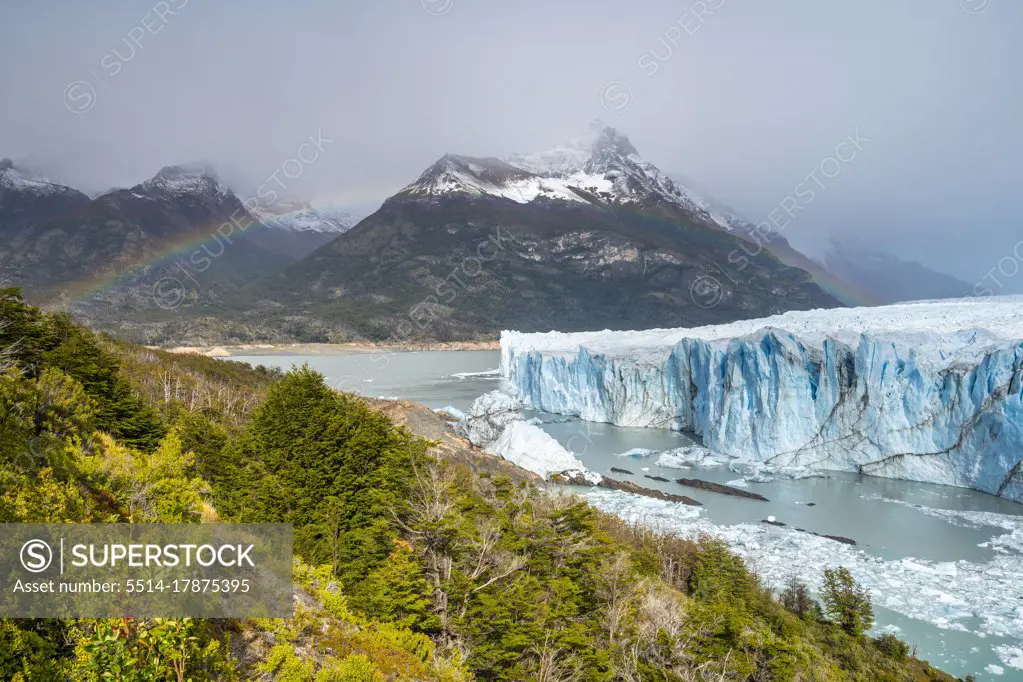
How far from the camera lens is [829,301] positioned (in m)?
125

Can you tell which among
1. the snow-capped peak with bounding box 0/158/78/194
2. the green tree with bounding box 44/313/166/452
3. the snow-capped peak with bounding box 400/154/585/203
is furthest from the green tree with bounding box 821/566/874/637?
the snow-capped peak with bounding box 0/158/78/194

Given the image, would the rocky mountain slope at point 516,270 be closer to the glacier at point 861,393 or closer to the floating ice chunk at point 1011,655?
the glacier at point 861,393

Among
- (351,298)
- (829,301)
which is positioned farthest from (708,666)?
(829,301)

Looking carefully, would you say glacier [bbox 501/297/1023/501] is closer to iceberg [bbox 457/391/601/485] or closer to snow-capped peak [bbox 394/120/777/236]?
iceberg [bbox 457/391/601/485]

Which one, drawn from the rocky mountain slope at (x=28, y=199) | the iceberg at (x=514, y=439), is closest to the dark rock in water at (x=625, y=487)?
the iceberg at (x=514, y=439)

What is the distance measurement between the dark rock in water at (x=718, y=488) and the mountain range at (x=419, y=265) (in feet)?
227

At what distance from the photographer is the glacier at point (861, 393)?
63.5 ft

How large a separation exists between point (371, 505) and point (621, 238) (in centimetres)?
12723

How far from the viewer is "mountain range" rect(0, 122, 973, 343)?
91.7 m

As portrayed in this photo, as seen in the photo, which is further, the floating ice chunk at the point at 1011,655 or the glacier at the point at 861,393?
the glacier at the point at 861,393

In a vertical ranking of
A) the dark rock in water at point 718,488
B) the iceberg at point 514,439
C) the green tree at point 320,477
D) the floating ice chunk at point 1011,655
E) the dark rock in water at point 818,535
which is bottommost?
the floating ice chunk at point 1011,655

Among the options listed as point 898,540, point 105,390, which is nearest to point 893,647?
point 898,540

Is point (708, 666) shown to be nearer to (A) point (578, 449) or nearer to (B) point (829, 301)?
(A) point (578, 449)

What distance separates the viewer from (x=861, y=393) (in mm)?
22438
